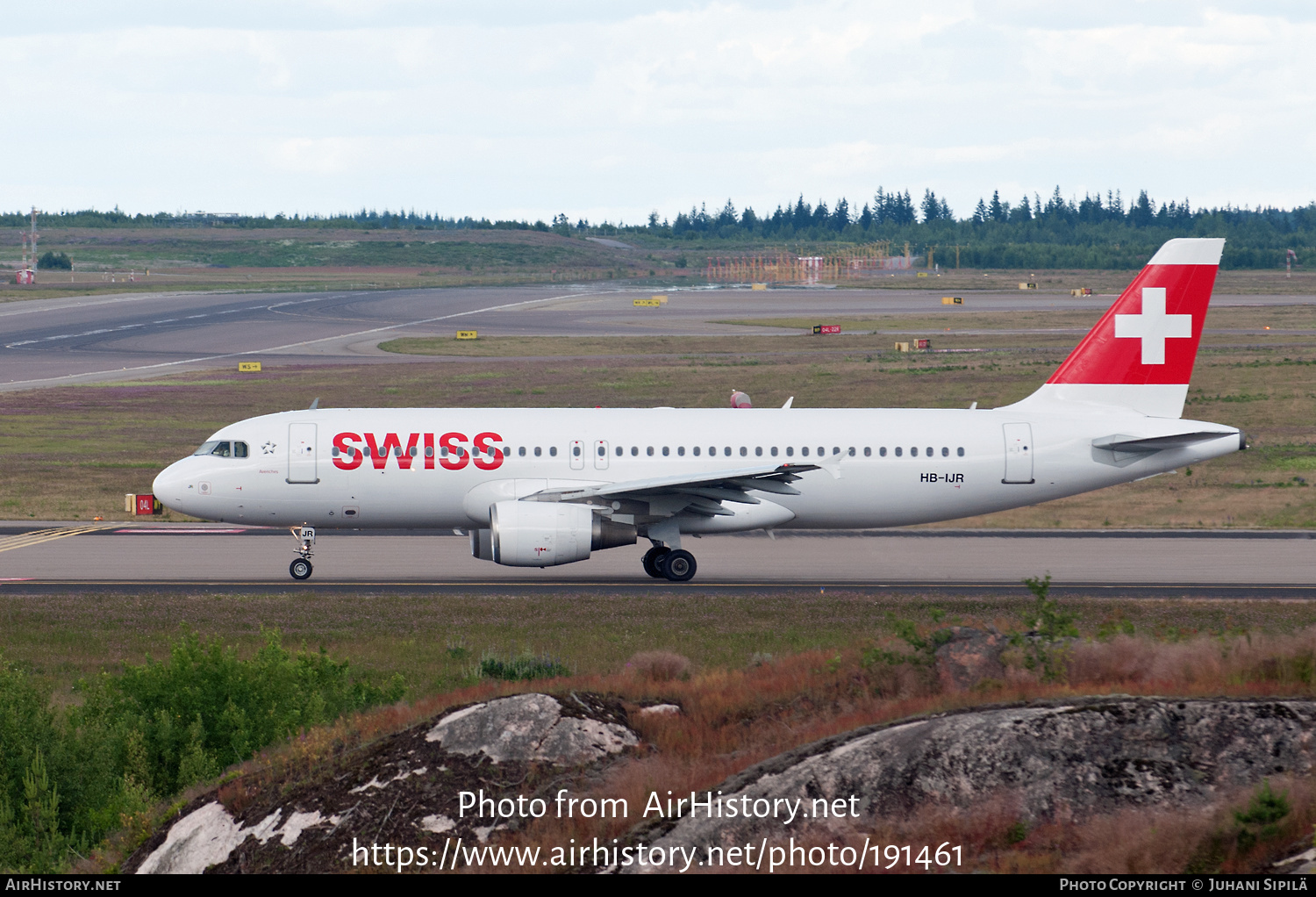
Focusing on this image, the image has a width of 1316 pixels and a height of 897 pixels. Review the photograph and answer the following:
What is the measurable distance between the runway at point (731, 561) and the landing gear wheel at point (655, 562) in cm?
42

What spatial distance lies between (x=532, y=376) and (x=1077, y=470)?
49105 millimetres

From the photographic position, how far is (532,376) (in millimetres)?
78875

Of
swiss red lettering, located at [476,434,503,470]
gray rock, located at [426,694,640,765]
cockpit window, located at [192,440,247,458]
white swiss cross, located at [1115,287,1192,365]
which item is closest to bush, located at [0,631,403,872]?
gray rock, located at [426,694,640,765]

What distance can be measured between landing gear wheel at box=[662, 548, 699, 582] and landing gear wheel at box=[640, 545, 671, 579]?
5.4 inches

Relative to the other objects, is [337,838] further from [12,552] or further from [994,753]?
[12,552]

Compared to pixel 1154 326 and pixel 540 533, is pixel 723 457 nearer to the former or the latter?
pixel 540 533

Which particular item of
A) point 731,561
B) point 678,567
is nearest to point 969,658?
point 678,567

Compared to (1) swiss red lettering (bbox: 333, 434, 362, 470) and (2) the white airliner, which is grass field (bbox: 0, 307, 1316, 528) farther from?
(1) swiss red lettering (bbox: 333, 434, 362, 470)

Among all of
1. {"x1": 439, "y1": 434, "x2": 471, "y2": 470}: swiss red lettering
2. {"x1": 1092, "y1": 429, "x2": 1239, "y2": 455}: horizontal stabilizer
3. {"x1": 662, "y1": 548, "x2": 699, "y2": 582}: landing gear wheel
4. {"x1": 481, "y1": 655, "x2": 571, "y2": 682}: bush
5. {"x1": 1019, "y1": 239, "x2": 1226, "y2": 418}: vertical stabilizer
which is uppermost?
{"x1": 1019, "y1": 239, "x2": 1226, "y2": 418}: vertical stabilizer

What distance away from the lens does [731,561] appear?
→ 36.1 metres

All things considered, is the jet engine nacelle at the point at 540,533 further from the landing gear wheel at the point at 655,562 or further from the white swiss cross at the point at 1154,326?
the white swiss cross at the point at 1154,326

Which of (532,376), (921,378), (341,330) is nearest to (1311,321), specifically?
(921,378)

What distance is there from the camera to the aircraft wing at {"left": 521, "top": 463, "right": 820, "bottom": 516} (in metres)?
30.8
